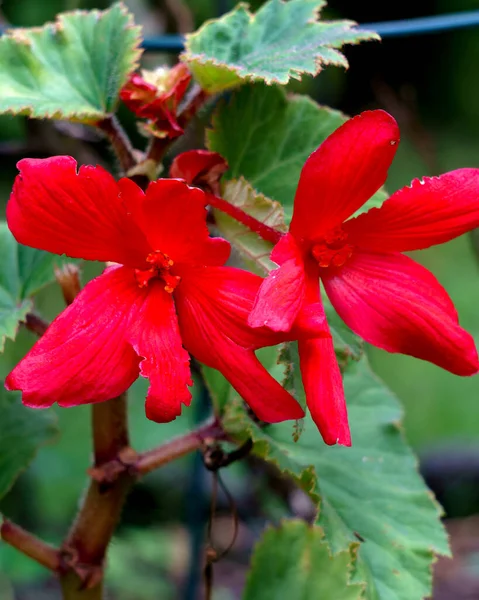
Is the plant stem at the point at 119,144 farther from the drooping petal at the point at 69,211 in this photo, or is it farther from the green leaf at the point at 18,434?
the green leaf at the point at 18,434

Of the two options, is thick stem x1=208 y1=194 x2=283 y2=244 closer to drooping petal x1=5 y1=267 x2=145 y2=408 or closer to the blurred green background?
drooping petal x1=5 y1=267 x2=145 y2=408

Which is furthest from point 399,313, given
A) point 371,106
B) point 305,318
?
point 371,106

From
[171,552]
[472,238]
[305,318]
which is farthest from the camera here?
[171,552]

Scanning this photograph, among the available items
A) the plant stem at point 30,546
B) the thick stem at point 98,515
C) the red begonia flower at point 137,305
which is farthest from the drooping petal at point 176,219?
the plant stem at point 30,546

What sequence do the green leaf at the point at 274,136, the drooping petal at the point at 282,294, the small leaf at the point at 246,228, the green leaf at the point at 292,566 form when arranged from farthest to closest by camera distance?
the green leaf at the point at 292,566 → the green leaf at the point at 274,136 → the small leaf at the point at 246,228 → the drooping petal at the point at 282,294

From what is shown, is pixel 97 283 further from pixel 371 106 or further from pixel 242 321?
pixel 371 106

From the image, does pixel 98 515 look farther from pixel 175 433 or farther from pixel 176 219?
pixel 175 433
